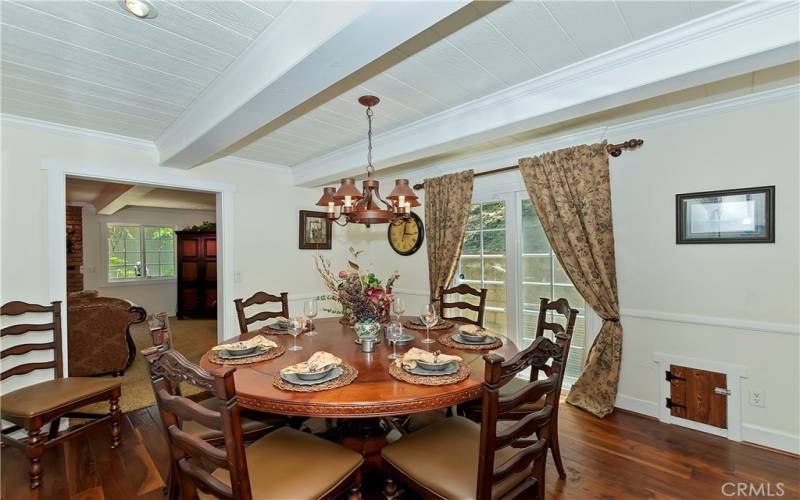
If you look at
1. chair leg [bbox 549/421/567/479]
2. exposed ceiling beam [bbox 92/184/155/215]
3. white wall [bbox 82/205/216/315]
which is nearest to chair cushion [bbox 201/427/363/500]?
chair leg [bbox 549/421/567/479]

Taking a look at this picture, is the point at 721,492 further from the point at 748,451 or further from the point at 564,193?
the point at 564,193

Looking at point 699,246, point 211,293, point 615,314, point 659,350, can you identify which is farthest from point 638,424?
point 211,293

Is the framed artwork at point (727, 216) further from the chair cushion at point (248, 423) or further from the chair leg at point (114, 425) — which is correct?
the chair leg at point (114, 425)

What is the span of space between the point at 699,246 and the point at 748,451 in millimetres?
1400

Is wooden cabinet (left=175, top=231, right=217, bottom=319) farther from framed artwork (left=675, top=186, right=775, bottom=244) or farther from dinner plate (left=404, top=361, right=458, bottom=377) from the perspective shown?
framed artwork (left=675, top=186, right=775, bottom=244)

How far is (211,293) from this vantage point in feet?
23.6

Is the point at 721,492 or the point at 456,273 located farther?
the point at 456,273

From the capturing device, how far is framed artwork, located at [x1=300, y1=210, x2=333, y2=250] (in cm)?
443

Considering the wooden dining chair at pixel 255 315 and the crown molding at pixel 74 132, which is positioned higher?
the crown molding at pixel 74 132

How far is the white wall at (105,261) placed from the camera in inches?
265

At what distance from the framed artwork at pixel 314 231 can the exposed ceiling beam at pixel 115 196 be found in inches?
72.7

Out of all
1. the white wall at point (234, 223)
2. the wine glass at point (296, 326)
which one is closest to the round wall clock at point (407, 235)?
the white wall at point (234, 223)

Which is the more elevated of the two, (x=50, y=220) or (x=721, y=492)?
(x=50, y=220)

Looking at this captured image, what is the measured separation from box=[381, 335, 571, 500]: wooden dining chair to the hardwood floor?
24.4 inches
